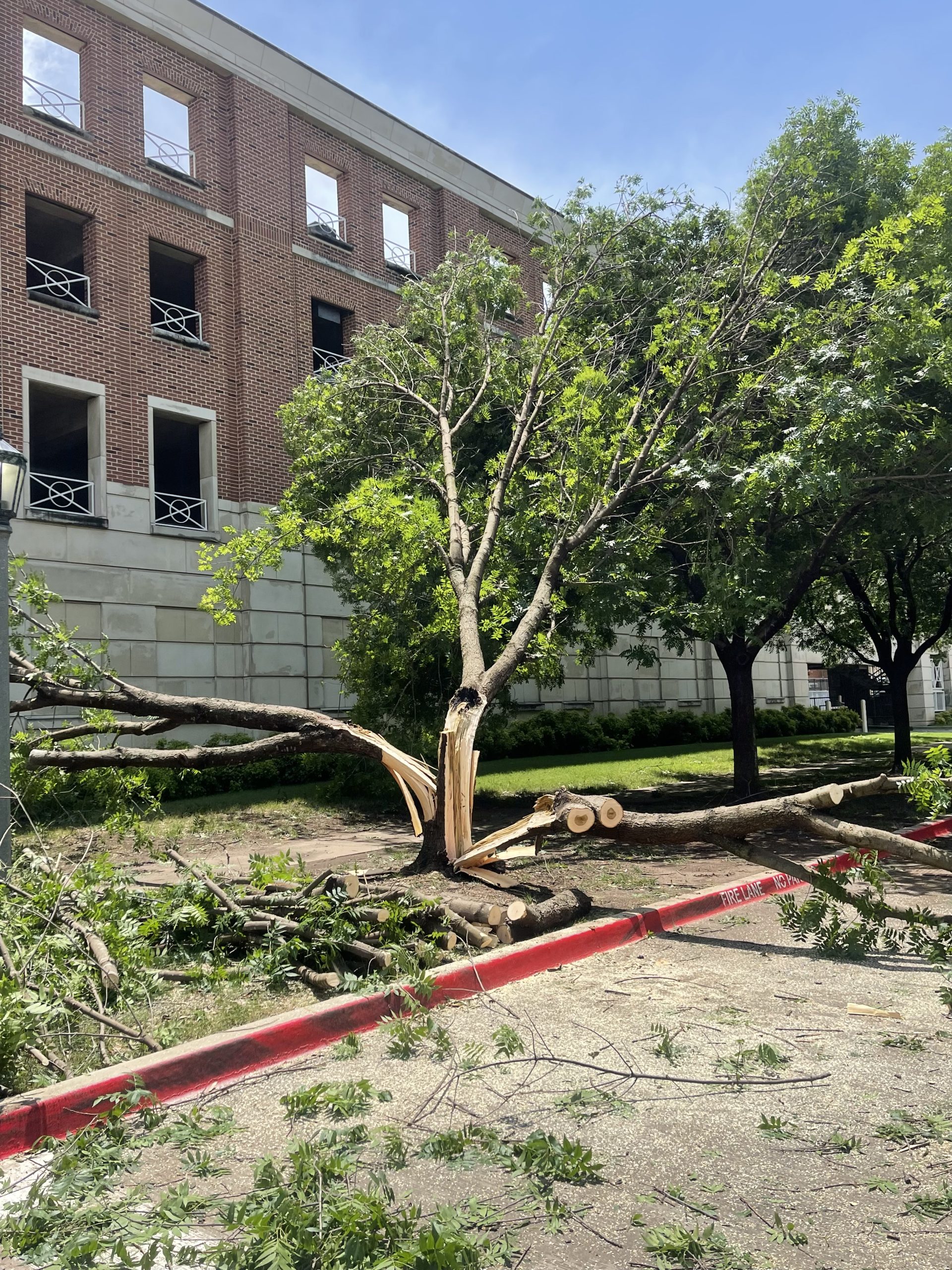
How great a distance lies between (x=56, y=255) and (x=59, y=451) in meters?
4.70

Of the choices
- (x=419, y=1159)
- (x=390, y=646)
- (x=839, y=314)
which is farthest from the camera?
(x=390, y=646)

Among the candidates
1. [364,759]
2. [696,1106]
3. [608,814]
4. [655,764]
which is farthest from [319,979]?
[655,764]

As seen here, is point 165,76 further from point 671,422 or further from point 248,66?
point 671,422

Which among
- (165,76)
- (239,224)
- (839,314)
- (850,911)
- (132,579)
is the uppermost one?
(165,76)

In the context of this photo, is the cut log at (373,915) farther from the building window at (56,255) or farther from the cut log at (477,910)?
the building window at (56,255)

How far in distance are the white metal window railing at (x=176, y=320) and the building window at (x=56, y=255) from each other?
4.79 ft

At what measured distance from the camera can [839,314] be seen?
11109 mm

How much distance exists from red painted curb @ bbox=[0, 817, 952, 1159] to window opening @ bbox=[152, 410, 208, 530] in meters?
14.8

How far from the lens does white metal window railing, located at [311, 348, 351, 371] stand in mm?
22453

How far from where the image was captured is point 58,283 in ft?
59.1

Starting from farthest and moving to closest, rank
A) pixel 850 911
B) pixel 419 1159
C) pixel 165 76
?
pixel 165 76, pixel 850 911, pixel 419 1159

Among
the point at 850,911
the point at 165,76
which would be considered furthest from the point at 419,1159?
the point at 165,76

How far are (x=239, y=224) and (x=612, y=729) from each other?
15523 mm

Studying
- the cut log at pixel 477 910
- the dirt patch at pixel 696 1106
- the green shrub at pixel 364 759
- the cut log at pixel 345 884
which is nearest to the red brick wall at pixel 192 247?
the green shrub at pixel 364 759
